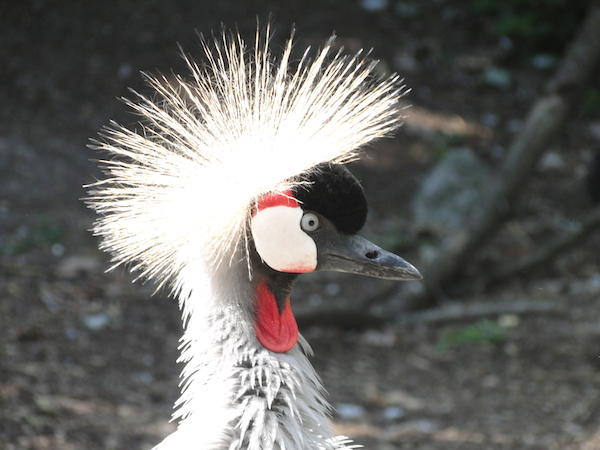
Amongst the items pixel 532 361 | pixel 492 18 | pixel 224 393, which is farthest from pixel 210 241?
pixel 492 18

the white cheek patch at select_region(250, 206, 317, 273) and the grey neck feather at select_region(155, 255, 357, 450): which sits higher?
the white cheek patch at select_region(250, 206, 317, 273)

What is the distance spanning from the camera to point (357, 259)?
7.29ft

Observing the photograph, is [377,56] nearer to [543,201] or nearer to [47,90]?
[543,201]

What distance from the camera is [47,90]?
22.6 ft

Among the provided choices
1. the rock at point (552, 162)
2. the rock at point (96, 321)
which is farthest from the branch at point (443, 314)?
the rock at point (552, 162)

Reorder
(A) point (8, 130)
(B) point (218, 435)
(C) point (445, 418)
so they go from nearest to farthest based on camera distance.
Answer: (B) point (218, 435) < (C) point (445, 418) < (A) point (8, 130)

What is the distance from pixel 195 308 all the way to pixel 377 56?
5.67 m

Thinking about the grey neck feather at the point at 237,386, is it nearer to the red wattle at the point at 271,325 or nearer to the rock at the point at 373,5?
the red wattle at the point at 271,325

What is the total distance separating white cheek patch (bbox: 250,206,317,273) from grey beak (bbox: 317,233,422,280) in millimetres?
42

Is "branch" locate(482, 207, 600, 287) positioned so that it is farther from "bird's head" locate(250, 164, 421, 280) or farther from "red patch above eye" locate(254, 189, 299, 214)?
"red patch above eye" locate(254, 189, 299, 214)

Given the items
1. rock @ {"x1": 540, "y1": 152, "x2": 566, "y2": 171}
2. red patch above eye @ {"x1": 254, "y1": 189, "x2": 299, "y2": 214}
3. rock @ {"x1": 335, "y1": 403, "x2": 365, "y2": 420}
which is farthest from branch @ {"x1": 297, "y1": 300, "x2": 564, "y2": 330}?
red patch above eye @ {"x1": 254, "y1": 189, "x2": 299, "y2": 214}

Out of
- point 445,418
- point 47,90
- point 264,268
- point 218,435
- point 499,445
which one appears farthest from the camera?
point 47,90

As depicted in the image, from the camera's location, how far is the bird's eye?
2152 mm

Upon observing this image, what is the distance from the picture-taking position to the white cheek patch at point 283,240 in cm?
210
